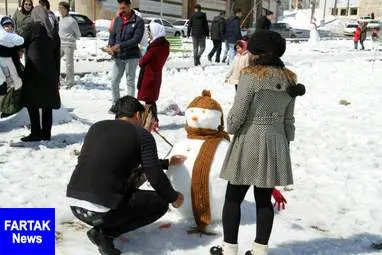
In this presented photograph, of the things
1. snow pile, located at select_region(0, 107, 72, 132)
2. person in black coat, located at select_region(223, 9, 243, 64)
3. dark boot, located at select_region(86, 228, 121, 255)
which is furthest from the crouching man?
person in black coat, located at select_region(223, 9, 243, 64)

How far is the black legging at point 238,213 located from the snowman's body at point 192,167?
524mm

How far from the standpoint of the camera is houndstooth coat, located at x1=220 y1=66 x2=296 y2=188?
3.48 m

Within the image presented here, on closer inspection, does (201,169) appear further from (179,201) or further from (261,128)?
(261,128)

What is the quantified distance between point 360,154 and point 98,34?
23.6 meters

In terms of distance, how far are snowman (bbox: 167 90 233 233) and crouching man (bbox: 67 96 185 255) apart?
383 mm

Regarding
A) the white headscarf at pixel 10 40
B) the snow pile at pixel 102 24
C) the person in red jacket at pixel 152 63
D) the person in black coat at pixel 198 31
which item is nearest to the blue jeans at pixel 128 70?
the person in red jacket at pixel 152 63

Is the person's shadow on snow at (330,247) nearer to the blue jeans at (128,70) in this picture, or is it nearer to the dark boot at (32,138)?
the dark boot at (32,138)

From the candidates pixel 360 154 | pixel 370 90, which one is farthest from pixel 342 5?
pixel 360 154

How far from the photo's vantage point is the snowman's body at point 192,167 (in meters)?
4.25

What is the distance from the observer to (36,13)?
771cm

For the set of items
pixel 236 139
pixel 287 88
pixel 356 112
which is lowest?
pixel 356 112

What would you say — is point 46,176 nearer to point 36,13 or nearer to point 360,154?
point 36,13

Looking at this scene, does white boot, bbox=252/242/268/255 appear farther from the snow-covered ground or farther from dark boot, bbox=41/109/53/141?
dark boot, bbox=41/109/53/141

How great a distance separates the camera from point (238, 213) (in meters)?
3.72
